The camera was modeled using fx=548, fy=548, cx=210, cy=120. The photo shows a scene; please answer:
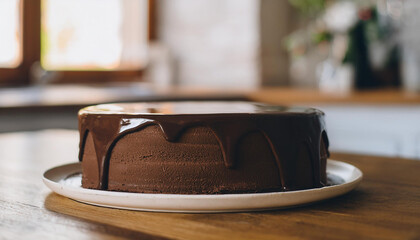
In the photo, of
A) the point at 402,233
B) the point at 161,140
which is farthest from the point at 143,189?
the point at 402,233

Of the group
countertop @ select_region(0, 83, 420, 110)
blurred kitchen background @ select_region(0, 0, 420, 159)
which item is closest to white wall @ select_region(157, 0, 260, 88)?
blurred kitchen background @ select_region(0, 0, 420, 159)

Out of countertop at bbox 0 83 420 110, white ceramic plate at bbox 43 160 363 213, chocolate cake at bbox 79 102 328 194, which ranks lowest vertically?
countertop at bbox 0 83 420 110

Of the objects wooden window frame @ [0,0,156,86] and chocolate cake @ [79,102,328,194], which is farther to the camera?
wooden window frame @ [0,0,156,86]

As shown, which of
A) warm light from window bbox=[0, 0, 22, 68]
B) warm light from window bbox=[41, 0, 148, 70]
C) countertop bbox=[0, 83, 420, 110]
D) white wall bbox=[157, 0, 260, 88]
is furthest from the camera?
white wall bbox=[157, 0, 260, 88]

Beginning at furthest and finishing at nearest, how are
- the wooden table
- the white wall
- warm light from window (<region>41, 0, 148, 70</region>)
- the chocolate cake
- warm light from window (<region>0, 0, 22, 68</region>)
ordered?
1. the white wall
2. warm light from window (<region>41, 0, 148, 70</region>)
3. warm light from window (<region>0, 0, 22, 68</region>)
4. the chocolate cake
5. the wooden table

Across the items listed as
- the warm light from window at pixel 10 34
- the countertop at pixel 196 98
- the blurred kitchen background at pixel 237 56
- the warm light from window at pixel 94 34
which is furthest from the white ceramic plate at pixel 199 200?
the warm light from window at pixel 94 34

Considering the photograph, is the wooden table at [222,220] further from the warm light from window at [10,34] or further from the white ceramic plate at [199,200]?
the warm light from window at [10,34]

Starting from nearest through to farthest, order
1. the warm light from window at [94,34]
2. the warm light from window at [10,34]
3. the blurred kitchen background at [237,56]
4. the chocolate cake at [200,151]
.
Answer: the chocolate cake at [200,151]
the blurred kitchen background at [237,56]
the warm light from window at [10,34]
the warm light from window at [94,34]

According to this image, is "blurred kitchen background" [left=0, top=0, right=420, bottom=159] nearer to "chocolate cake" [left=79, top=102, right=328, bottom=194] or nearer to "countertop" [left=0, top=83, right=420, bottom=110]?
"countertop" [left=0, top=83, right=420, bottom=110]
